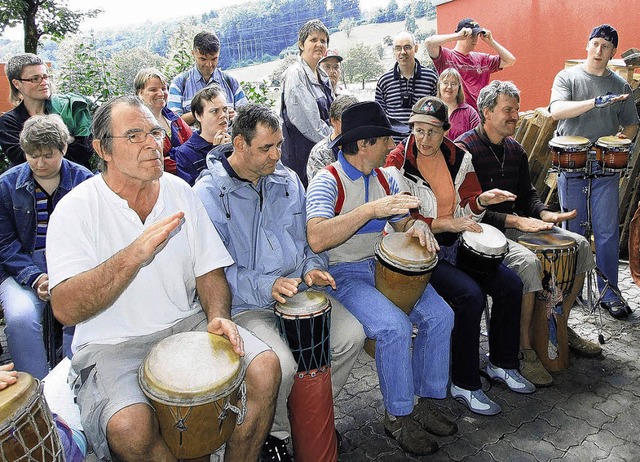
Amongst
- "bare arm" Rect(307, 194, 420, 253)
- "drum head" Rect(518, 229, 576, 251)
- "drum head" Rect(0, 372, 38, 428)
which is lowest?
"drum head" Rect(518, 229, 576, 251)

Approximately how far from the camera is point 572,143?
Result: 4465mm

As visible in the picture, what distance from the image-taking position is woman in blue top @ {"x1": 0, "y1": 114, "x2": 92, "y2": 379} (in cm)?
331

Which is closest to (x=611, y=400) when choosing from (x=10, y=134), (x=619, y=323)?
(x=619, y=323)

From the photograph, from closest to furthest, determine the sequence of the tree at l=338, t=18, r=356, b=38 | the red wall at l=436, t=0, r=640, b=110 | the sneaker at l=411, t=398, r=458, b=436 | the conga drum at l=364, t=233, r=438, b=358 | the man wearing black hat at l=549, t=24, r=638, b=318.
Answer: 1. the conga drum at l=364, t=233, r=438, b=358
2. the sneaker at l=411, t=398, r=458, b=436
3. the man wearing black hat at l=549, t=24, r=638, b=318
4. the red wall at l=436, t=0, r=640, b=110
5. the tree at l=338, t=18, r=356, b=38

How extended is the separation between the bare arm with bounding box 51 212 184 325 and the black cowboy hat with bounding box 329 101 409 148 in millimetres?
1389

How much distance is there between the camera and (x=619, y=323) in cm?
446

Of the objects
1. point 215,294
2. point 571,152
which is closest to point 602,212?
point 571,152

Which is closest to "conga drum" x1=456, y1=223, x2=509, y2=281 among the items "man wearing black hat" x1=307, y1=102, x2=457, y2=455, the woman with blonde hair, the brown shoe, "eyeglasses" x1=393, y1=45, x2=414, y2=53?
"man wearing black hat" x1=307, y1=102, x2=457, y2=455

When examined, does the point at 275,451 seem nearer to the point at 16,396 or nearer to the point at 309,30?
the point at 16,396

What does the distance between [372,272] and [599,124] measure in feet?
9.39

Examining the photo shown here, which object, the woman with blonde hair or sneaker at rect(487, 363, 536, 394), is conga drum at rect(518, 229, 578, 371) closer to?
sneaker at rect(487, 363, 536, 394)

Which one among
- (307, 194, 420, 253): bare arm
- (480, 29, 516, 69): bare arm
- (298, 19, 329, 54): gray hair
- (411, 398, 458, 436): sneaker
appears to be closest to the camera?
(307, 194, 420, 253): bare arm

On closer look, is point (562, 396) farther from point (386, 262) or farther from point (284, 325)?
point (284, 325)

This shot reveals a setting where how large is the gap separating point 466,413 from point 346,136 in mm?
1916
